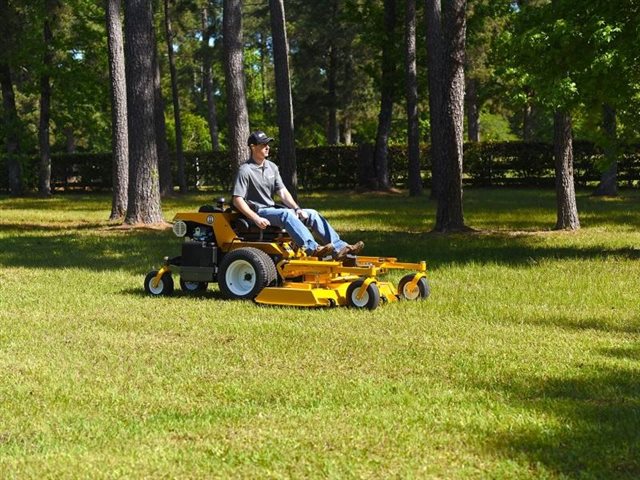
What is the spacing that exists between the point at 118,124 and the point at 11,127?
17.2 m

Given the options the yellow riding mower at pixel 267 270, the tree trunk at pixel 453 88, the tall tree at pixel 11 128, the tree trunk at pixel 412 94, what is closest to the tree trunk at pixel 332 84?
the tree trunk at pixel 412 94

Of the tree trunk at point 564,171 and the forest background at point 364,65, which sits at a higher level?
the forest background at point 364,65

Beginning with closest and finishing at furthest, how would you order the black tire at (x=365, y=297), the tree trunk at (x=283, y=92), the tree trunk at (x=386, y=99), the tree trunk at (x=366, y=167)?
the black tire at (x=365, y=297), the tree trunk at (x=283, y=92), the tree trunk at (x=386, y=99), the tree trunk at (x=366, y=167)

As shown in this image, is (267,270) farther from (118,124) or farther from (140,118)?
(118,124)

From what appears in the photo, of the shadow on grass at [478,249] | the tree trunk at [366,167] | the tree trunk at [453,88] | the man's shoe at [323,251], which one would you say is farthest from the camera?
the tree trunk at [366,167]

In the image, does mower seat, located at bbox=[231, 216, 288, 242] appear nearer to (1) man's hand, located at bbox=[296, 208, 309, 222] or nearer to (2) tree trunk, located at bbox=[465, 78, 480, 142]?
(1) man's hand, located at bbox=[296, 208, 309, 222]

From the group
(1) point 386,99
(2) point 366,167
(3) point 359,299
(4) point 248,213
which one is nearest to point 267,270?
(4) point 248,213

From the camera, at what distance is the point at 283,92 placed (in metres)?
22.9

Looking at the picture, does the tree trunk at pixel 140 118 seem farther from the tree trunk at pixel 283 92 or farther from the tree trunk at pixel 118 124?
the tree trunk at pixel 283 92

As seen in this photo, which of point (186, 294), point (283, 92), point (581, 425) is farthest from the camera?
point (283, 92)

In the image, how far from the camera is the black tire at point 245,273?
10.1 m

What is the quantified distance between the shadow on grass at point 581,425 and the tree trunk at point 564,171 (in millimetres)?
11290

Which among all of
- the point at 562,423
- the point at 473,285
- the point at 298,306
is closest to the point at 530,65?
the point at 473,285

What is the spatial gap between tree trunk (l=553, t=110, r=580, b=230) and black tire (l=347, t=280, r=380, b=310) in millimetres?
9058
